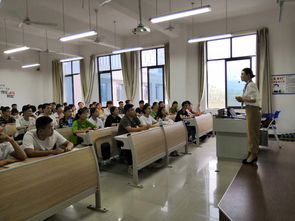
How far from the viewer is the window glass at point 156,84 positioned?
9.30 metres

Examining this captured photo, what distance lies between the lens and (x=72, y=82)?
38.4 feet

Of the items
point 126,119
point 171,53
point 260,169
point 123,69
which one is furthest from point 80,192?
point 123,69

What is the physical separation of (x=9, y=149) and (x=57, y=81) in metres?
9.75

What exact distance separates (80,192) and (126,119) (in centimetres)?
193

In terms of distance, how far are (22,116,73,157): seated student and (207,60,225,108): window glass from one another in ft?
21.4

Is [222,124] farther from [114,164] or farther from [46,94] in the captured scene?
[46,94]

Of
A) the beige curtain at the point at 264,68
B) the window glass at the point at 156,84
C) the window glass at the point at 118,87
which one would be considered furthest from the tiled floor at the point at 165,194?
the window glass at the point at 118,87

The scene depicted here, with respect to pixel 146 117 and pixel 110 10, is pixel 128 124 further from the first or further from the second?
pixel 110 10

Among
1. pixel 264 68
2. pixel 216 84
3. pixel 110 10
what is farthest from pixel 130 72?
pixel 264 68

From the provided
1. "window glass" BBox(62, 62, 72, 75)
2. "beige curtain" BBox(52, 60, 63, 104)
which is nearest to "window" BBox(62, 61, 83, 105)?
"window glass" BBox(62, 62, 72, 75)

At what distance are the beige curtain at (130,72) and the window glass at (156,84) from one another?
64cm

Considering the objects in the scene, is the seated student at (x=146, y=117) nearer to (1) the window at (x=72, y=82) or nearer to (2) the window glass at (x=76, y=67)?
(1) the window at (x=72, y=82)

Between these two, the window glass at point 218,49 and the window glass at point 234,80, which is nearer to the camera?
the window glass at point 234,80

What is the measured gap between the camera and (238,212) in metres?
2.30
